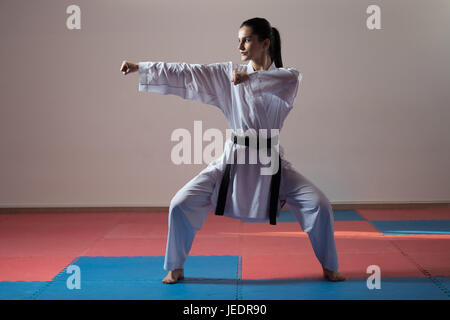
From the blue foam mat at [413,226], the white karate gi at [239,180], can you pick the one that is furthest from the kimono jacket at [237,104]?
the blue foam mat at [413,226]

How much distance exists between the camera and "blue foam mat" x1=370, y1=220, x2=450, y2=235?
15.7 ft

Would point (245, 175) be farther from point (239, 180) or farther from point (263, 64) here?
point (263, 64)

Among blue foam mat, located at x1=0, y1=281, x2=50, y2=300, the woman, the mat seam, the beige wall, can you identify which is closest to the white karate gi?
the woman

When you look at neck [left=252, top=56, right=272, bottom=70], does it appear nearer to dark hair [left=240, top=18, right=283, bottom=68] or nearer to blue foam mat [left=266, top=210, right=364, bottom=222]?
dark hair [left=240, top=18, right=283, bottom=68]

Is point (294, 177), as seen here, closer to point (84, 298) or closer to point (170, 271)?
point (170, 271)

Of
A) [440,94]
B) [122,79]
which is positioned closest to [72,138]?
[122,79]

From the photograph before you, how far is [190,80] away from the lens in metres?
3.29

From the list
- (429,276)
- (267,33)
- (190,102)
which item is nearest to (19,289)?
(267,33)

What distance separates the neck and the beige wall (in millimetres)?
2822

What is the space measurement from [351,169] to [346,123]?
0.53 m

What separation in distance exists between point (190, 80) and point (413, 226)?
289 cm

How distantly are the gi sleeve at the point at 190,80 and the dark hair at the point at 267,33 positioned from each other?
250mm

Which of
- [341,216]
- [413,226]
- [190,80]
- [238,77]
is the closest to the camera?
[238,77]

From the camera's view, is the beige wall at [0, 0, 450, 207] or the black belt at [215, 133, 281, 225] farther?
the beige wall at [0, 0, 450, 207]
